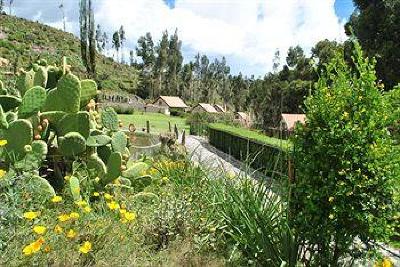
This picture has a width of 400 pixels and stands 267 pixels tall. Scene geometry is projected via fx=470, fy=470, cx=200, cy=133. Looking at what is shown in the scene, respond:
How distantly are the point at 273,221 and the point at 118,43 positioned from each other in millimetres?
127164

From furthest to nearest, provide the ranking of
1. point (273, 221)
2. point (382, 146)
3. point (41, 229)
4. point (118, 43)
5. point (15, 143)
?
point (118, 43) < point (15, 143) < point (273, 221) < point (382, 146) < point (41, 229)

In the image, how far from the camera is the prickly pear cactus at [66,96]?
15.0 feet

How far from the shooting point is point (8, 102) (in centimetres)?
480

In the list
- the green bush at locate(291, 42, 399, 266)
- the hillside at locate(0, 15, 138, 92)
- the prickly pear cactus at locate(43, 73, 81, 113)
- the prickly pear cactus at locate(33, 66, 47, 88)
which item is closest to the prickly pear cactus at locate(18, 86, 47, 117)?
the prickly pear cactus at locate(43, 73, 81, 113)

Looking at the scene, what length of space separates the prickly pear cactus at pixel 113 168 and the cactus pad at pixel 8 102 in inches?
46.3

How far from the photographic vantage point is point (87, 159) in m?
4.66

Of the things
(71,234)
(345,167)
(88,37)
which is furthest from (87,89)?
(88,37)

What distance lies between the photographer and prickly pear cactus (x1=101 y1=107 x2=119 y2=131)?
521 cm

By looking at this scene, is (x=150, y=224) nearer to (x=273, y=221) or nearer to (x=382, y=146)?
(x=273, y=221)

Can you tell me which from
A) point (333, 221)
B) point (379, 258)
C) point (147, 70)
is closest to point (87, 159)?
point (333, 221)

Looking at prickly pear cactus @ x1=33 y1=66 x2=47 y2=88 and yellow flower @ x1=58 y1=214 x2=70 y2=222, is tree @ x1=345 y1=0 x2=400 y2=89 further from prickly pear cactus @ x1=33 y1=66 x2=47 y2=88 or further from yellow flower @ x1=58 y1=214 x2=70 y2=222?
yellow flower @ x1=58 y1=214 x2=70 y2=222

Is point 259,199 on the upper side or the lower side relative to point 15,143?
lower

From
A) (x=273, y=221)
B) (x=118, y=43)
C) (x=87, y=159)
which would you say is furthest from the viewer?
(x=118, y=43)

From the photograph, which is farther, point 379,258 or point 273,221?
point 273,221
